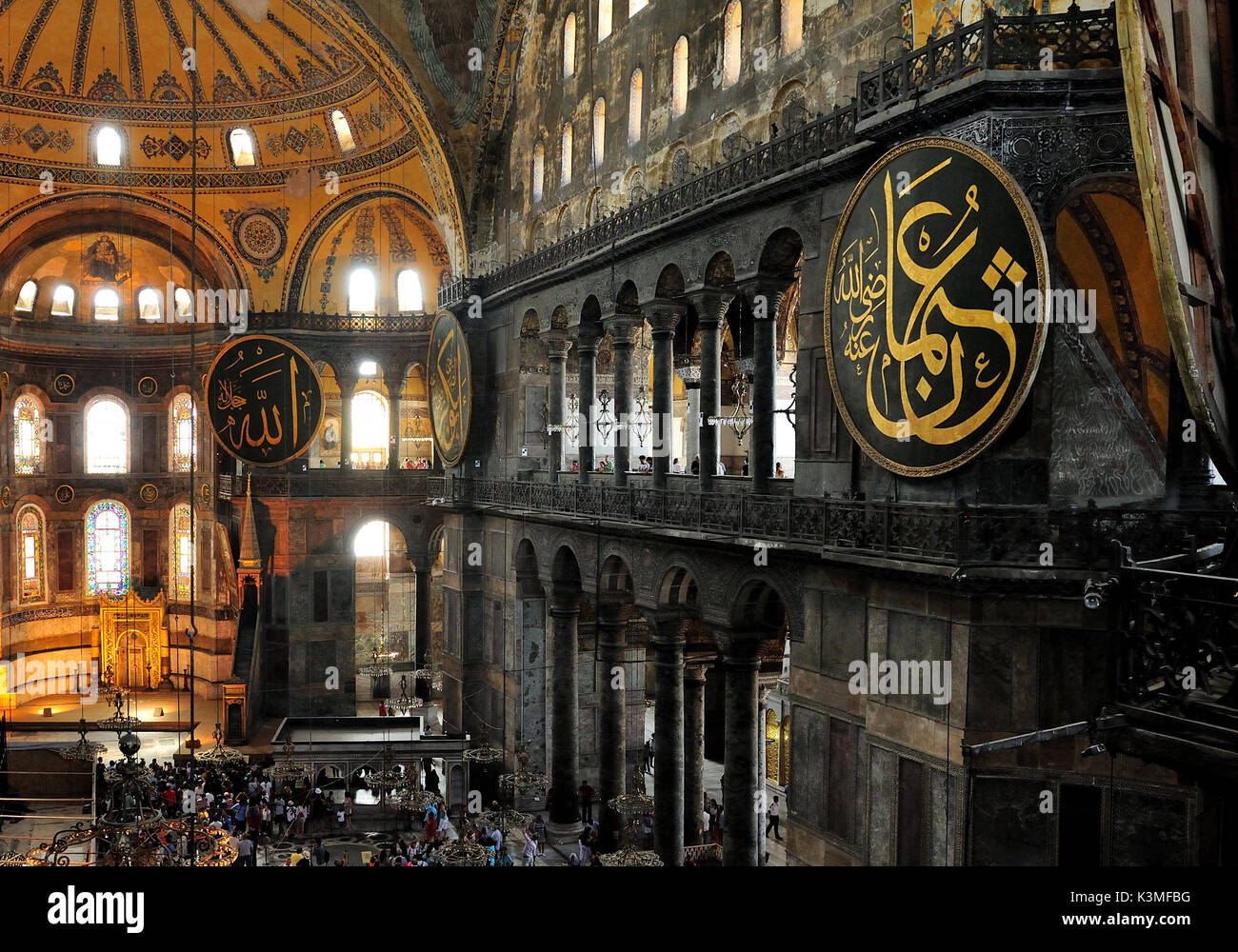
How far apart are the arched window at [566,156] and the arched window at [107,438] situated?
1421 cm

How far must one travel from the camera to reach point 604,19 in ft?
45.3

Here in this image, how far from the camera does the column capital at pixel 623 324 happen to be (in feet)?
43.6

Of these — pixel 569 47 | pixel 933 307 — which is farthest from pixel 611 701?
pixel 569 47

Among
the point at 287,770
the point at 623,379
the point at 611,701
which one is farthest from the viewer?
the point at 287,770

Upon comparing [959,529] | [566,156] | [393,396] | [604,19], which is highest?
[604,19]

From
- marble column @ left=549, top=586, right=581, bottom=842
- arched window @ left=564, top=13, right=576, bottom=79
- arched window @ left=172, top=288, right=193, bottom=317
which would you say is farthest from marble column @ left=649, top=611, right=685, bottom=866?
arched window @ left=172, top=288, right=193, bottom=317

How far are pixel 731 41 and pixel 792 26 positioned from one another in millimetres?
1185

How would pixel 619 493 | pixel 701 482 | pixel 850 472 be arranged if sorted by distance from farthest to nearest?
pixel 619 493 → pixel 701 482 → pixel 850 472

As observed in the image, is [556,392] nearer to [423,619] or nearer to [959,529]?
[423,619]

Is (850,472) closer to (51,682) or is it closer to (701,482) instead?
(701,482)
